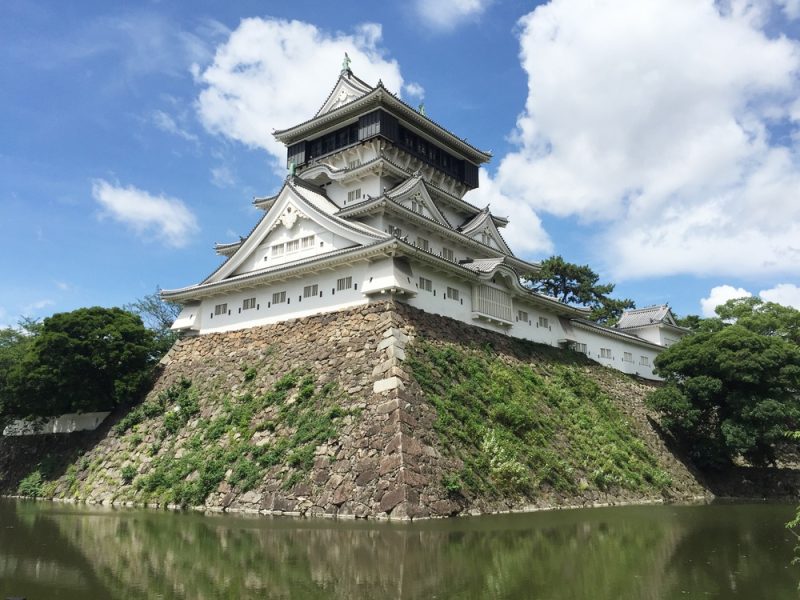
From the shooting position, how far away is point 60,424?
2658 centimetres

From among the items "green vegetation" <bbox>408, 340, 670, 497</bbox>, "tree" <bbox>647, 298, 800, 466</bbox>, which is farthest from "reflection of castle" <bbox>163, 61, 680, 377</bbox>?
"tree" <bbox>647, 298, 800, 466</bbox>

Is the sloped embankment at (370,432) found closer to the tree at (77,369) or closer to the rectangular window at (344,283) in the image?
the rectangular window at (344,283)

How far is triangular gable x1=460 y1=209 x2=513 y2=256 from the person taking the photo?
92.8 feet

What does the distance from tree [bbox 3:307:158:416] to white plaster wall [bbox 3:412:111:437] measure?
80 centimetres

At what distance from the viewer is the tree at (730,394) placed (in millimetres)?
24734

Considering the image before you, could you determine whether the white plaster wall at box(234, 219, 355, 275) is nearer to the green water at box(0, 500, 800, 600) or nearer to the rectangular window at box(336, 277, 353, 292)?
the rectangular window at box(336, 277, 353, 292)

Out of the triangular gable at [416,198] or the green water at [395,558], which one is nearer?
the green water at [395,558]

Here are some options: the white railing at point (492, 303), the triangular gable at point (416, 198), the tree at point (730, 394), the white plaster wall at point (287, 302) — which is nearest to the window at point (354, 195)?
the triangular gable at point (416, 198)

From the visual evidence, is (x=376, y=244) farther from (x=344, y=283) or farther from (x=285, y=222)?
(x=285, y=222)

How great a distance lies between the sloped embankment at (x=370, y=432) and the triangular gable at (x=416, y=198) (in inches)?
210

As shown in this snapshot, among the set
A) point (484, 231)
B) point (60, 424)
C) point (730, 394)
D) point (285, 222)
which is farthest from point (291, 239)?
point (730, 394)

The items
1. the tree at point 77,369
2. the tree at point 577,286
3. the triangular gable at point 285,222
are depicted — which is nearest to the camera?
the triangular gable at point 285,222

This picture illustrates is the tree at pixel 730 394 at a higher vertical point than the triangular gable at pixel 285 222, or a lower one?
lower

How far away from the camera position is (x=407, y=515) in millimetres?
14047
